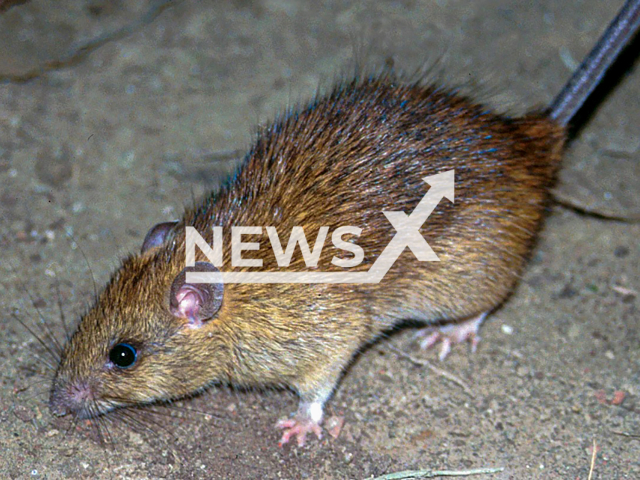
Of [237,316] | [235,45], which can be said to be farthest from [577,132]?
[237,316]

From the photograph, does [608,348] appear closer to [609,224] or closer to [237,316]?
[609,224]

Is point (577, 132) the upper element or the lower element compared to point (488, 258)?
lower

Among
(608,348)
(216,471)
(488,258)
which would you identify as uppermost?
(488,258)

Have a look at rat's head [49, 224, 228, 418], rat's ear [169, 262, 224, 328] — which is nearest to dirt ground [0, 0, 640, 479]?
rat's head [49, 224, 228, 418]

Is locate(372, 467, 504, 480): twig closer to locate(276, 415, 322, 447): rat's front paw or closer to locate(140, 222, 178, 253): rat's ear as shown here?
locate(276, 415, 322, 447): rat's front paw

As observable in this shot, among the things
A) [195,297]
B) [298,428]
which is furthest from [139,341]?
[298,428]

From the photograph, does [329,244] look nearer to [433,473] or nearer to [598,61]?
[433,473]

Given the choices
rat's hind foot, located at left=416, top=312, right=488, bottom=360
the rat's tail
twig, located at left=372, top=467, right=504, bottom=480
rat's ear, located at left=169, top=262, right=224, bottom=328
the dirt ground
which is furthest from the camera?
rat's hind foot, located at left=416, top=312, right=488, bottom=360
